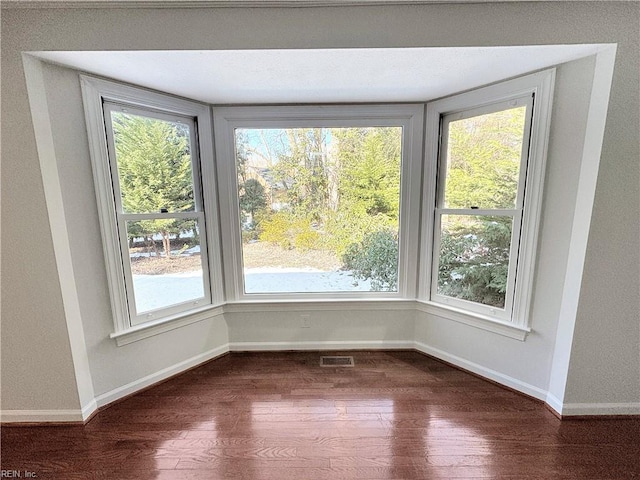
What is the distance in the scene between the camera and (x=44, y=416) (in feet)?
5.51

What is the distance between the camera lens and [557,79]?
1.60 m

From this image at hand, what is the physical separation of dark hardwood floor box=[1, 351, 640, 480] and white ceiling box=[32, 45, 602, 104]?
6.90ft

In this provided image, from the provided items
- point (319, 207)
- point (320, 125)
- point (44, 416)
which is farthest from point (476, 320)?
point (44, 416)

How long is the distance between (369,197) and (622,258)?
5.17 feet

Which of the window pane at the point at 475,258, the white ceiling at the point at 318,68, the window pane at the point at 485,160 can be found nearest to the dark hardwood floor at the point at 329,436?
the window pane at the point at 475,258

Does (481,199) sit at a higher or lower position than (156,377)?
higher

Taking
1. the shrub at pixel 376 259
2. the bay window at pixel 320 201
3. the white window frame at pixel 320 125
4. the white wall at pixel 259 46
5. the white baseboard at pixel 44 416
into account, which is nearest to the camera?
the white wall at pixel 259 46

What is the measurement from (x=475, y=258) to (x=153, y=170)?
2484mm

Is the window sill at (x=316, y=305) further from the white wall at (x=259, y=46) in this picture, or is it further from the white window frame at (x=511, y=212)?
the white wall at (x=259, y=46)

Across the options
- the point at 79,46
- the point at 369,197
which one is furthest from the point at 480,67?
the point at 79,46

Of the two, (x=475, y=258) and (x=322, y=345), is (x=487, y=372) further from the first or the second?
(x=322, y=345)

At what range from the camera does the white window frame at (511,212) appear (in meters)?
1.69

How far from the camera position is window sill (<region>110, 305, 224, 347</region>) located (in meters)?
1.87

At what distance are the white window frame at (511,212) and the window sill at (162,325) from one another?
1.81 m
